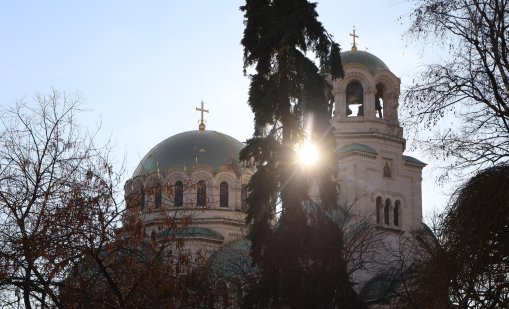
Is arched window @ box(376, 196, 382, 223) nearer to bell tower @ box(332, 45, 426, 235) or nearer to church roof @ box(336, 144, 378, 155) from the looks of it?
bell tower @ box(332, 45, 426, 235)

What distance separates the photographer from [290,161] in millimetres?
21219

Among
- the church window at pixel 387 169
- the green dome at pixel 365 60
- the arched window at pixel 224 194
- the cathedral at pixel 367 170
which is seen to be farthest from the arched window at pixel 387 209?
the arched window at pixel 224 194

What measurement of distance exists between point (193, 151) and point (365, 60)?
38.9ft

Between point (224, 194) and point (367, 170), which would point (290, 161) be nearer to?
point (367, 170)

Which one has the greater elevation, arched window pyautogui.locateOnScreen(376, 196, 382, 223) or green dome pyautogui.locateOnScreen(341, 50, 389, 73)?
green dome pyautogui.locateOnScreen(341, 50, 389, 73)

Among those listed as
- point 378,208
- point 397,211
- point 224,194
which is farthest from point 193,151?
point 397,211

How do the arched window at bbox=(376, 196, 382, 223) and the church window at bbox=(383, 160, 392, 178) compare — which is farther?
the church window at bbox=(383, 160, 392, 178)

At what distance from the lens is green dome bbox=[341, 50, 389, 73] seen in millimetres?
45594

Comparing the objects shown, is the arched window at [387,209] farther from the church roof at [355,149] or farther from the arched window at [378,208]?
the church roof at [355,149]

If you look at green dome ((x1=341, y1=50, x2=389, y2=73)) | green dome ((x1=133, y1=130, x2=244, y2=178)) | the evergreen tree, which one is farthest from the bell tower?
the evergreen tree

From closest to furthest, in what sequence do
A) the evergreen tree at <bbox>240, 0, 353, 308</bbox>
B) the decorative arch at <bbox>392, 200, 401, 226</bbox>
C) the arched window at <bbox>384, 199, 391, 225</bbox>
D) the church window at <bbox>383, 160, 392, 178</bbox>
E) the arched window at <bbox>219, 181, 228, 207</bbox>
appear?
the evergreen tree at <bbox>240, 0, 353, 308</bbox>
the arched window at <bbox>384, 199, 391, 225</bbox>
the decorative arch at <bbox>392, 200, 401, 226</bbox>
the church window at <bbox>383, 160, 392, 178</bbox>
the arched window at <bbox>219, 181, 228, 207</bbox>

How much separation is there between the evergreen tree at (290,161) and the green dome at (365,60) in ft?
77.5

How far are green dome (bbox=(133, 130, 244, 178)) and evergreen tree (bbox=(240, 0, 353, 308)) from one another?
2787 centimetres

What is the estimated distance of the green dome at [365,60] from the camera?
45.6m
